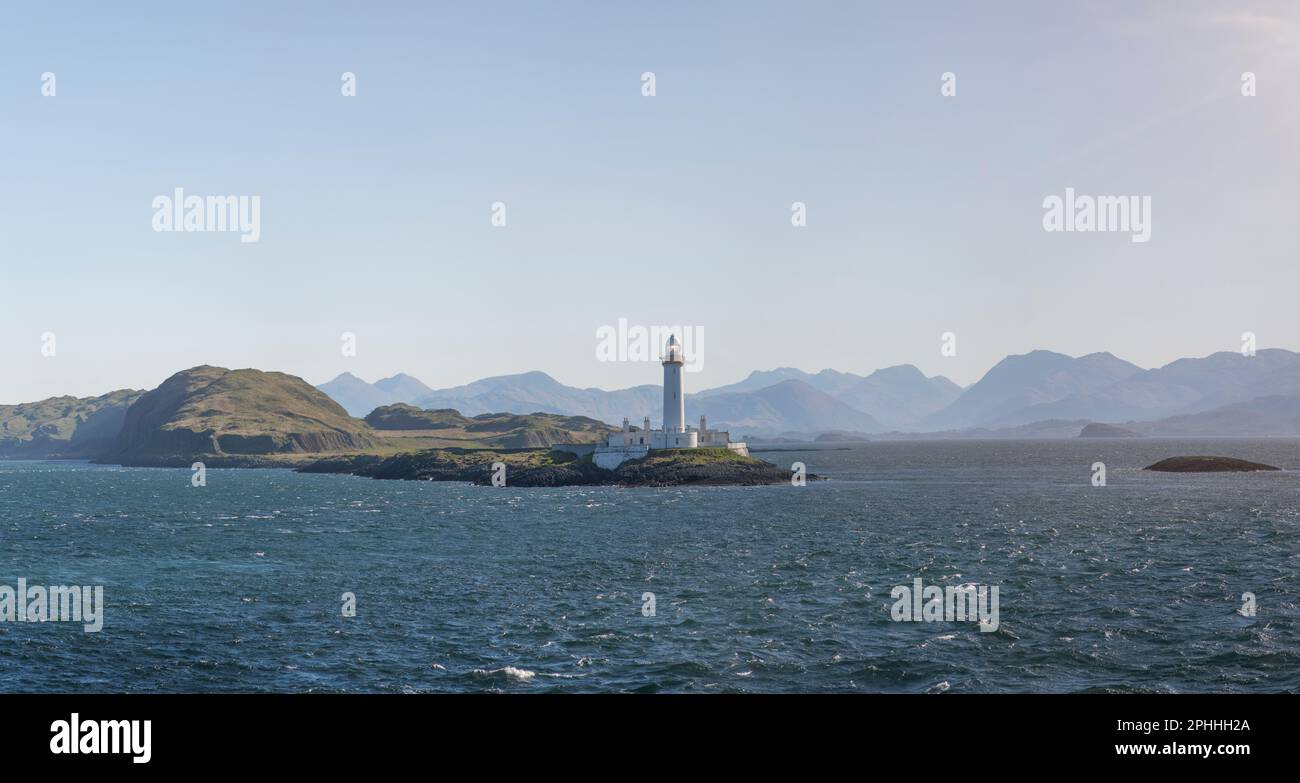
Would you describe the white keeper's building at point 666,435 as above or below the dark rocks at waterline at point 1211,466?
above

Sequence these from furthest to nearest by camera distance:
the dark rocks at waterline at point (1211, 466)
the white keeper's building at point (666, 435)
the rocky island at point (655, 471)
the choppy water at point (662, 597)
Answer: the dark rocks at waterline at point (1211, 466)
the white keeper's building at point (666, 435)
the rocky island at point (655, 471)
the choppy water at point (662, 597)

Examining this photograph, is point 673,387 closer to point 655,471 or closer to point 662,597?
point 655,471

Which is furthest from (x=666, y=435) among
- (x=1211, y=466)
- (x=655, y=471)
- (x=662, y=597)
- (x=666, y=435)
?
(x=662, y=597)

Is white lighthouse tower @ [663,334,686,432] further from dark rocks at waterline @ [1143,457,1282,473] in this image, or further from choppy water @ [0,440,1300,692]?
dark rocks at waterline @ [1143,457,1282,473]

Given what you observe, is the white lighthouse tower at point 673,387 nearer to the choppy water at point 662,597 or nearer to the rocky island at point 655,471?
the rocky island at point 655,471

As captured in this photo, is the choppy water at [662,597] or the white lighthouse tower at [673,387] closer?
the choppy water at [662,597]

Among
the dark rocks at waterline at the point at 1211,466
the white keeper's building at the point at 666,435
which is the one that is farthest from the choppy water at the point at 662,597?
the dark rocks at waterline at the point at 1211,466
